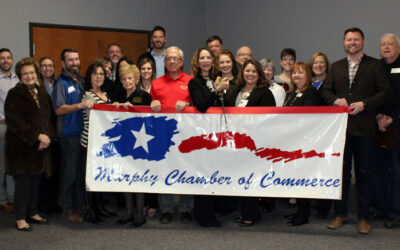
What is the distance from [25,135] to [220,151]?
1684 mm

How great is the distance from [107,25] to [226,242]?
439 centimetres

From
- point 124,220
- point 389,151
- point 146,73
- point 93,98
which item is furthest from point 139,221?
point 389,151

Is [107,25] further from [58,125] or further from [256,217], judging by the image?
[256,217]

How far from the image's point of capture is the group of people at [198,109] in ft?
11.8

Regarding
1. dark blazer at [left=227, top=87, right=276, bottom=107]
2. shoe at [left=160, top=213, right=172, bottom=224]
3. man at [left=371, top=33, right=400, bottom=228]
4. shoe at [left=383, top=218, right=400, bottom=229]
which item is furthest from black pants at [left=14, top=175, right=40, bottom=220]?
shoe at [left=383, top=218, right=400, bottom=229]

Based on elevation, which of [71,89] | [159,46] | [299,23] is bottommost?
[71,89]

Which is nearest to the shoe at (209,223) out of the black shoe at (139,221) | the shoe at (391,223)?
the black shoe at (139,221)

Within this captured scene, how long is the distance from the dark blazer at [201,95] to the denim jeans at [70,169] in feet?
3.92

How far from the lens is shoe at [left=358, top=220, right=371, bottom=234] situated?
3605 mm

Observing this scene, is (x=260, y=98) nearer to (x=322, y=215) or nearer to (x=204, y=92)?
(x=204, y=92)

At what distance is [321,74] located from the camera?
13.6ft

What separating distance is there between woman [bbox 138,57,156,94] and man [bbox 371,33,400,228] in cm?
217

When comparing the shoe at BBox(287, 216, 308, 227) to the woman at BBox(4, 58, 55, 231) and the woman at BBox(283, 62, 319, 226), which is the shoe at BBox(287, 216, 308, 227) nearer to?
the woman at BBox(283, 62, 319, 226)

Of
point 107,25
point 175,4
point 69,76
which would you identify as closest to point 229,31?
point 175,4
